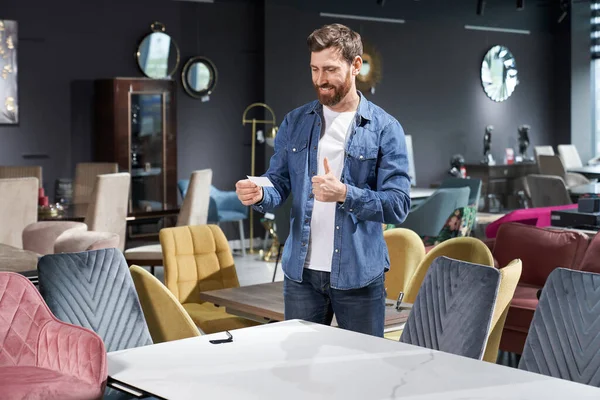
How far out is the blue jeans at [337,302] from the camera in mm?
2912

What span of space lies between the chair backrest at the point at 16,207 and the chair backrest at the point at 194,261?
201 centimetres

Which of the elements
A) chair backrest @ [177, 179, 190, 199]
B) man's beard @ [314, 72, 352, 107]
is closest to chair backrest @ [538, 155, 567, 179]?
chair backrest @ [177, 179, 190, 199]

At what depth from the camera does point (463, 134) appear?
13.0m

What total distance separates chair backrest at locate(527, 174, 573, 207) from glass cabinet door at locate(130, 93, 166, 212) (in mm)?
3791

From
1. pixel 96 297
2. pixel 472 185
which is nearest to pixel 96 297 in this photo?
pixel 96 297

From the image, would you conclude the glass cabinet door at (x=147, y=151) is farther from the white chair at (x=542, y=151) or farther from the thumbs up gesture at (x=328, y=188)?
the thumbs up gesture at (x=328, y=188)

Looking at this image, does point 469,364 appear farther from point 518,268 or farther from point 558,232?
point 558,232

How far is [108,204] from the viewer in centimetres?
683

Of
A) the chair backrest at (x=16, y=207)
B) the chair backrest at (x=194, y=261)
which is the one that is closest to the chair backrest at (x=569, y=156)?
the chair backrest at (x=16, y=207)

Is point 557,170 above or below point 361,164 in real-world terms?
below

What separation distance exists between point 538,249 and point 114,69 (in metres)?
5.27

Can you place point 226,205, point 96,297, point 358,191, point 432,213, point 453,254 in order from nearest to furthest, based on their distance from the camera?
1. point 358,191
2. point 96,297
3. point 453,254
4. point 432,213
5. point 226,205

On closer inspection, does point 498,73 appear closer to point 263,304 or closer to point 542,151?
point 542,151

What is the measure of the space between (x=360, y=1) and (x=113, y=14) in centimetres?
344
